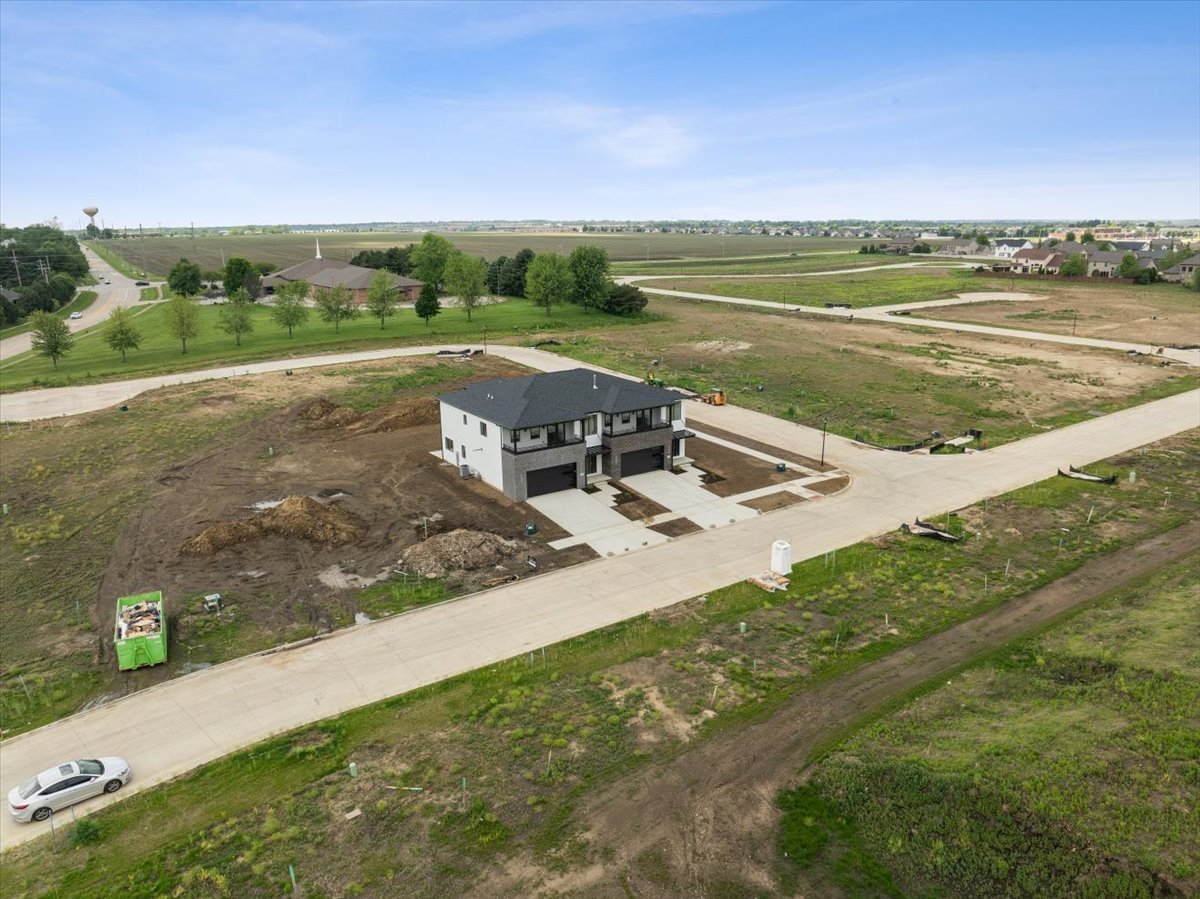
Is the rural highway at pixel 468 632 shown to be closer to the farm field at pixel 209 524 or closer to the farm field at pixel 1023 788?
the farm field at pixel 209 524

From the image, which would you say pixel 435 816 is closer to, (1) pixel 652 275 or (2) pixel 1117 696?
(2) pixel 1117 696


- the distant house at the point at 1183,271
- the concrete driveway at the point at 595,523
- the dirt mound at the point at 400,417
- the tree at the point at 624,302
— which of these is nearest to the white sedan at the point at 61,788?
the concrete driveway at the point at 595,523

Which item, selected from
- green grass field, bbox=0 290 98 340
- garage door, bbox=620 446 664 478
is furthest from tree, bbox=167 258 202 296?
garage door, bbox=620 446 664 478

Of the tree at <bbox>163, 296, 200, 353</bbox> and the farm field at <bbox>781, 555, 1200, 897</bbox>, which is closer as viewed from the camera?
the farm field at <bbox>781, 555, 1200, 897</bbox>

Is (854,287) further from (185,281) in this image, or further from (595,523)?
(185,281)

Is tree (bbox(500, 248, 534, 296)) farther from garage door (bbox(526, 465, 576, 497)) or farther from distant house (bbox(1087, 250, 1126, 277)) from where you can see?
distant house (bbox(1087, 250, 1126, 277))

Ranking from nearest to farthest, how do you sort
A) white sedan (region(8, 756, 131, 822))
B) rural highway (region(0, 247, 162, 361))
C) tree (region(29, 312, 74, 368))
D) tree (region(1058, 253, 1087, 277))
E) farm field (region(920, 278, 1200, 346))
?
white sedan (region(8, 756, 131, 822)) < tree (region(29, 312, 74, 368)) < rural highway (region(0, 247, 162, 361)) < farm field (region(920, 278, 1200, 346)) < tree (region(1058, 253, 1087, 277))
